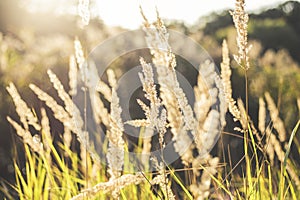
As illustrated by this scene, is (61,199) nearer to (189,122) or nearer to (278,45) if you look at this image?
(189,122)

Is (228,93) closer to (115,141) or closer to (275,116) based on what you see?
(115,141)

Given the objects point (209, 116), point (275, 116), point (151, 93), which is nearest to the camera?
point (151, 93)

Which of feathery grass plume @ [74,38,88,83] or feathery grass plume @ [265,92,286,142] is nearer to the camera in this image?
feathery grass plume @ [74,38,88,83]

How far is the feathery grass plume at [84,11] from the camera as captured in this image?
1859 millimetres

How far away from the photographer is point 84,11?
1879 mm

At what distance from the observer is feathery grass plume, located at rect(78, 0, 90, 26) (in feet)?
6.10

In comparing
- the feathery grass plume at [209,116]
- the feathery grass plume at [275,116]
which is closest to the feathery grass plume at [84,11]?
the feathery grass plume at [209,116]

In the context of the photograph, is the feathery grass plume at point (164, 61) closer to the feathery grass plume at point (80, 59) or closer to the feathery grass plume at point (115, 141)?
the feathery grass plume at point (115, 141)

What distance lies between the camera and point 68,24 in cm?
1380

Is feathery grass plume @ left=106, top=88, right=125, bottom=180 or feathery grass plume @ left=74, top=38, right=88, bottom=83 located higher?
feathery grass plume @ left=74, top=38, right=88, bottom=83

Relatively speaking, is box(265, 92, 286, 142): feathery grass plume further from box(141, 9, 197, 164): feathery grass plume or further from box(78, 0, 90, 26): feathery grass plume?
box(78, 0, 90, 26): feathery grass plume

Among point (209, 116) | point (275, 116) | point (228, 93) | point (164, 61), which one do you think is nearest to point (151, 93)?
point (164, 61)

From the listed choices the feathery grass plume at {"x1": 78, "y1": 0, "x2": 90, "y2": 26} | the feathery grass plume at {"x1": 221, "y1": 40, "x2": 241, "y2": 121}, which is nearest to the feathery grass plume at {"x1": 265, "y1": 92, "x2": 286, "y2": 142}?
the feathery grass plume at {"x1": 221, "y1": 40, "x2": 241, "y2": 121}

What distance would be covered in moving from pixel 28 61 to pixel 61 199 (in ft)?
12.9
